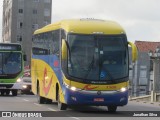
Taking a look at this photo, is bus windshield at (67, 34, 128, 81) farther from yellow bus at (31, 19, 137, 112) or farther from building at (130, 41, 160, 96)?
building at (130, 41, 160, 96)

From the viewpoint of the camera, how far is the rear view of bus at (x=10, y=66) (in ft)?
113

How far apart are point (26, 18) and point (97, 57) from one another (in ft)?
328

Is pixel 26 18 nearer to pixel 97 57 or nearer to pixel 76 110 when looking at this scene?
pixel 76 110

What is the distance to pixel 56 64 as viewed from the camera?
21734 millimetres

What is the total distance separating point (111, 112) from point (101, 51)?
9.04 feet

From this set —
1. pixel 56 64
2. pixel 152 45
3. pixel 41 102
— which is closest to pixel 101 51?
pixel 56 64

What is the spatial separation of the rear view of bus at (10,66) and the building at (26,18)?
268 ft

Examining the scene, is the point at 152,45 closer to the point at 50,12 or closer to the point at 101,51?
the point at 50,12

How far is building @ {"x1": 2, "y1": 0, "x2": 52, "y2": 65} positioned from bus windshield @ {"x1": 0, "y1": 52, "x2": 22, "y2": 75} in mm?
81705

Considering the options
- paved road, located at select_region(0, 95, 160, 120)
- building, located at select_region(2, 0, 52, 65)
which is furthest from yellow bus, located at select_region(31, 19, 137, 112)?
building, located at select_region(2, 0, 52, 65)

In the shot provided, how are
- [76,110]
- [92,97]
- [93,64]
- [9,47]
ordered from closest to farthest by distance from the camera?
[92,97] → [93,64] → [76,110] → [9,47]

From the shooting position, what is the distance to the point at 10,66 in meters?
34.8

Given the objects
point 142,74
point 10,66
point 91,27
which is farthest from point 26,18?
point 91,27

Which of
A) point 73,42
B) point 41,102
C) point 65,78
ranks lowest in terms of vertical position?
point 41,102
